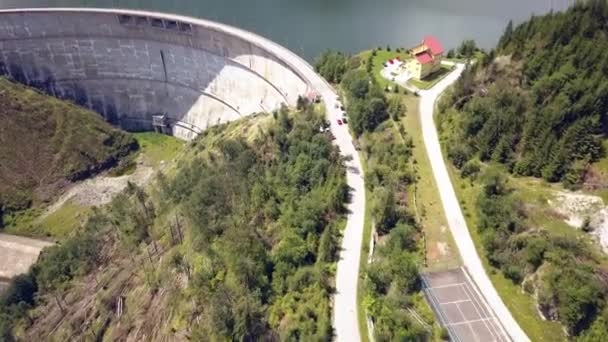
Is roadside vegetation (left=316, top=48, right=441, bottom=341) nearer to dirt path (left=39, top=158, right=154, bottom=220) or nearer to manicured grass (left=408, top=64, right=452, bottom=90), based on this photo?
manicured grass (left=408, top=64, right=452, bottom=90)

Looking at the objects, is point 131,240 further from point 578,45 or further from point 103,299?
point 578,45

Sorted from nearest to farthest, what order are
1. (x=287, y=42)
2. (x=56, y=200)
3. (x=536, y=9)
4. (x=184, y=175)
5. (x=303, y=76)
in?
(x=184, y=175) < (x=303, y=76) < (x=56, y=200) < (x=287, y=42) < (x=536, y=9)

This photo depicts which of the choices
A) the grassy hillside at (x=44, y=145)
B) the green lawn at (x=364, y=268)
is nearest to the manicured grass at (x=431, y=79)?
the green lawn at (x=364, y=268)

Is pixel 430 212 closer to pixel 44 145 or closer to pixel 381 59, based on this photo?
pixel 381 59

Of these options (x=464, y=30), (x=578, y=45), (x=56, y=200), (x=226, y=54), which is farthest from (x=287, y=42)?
(x=578, y=45)

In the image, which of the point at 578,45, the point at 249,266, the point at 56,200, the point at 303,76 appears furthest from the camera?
the point at 56,200

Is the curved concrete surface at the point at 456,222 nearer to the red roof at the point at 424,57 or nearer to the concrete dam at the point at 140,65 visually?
the red roof at the point at 424,57

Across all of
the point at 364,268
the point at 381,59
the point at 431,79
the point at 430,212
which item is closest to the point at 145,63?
the point at 381,59
